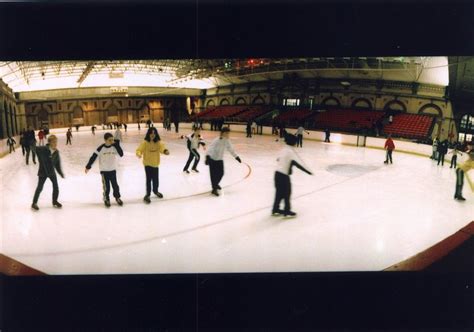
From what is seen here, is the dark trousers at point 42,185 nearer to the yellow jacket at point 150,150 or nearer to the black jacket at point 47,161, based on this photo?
the black jacket at point 47,161

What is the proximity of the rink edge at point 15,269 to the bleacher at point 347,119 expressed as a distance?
49.7 ft

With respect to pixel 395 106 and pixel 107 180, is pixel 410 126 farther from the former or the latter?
pixel 107 180

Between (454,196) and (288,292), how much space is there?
505cm

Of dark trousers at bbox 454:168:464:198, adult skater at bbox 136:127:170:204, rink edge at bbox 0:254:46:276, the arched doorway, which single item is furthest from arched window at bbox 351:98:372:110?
rink edge at bbox 0:254:46:276

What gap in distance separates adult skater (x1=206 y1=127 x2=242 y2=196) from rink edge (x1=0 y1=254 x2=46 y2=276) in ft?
11.0

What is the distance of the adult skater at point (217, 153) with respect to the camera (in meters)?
6.07

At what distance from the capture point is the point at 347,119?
1728 cm

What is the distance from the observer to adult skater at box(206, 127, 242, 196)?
6.07 m

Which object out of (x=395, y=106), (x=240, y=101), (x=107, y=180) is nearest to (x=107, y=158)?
(x=107, y=180)

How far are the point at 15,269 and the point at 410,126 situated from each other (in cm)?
1607

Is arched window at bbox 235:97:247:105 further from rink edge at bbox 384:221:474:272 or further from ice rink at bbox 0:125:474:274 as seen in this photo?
rink edge at bbox 384:221:474:272

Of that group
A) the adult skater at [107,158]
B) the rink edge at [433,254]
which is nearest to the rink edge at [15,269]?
the adult skater at [107,158]

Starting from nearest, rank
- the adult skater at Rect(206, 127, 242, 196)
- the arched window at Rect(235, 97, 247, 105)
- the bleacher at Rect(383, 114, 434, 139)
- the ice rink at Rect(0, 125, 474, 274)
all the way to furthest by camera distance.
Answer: the ice rink at Rect(0, 125, 474, 274)
the adult skater at Rect(206, 127, 242, 196)
the bleacher at Rect(383, 114, 434, 139)
the arched window at Rect(235, 97, 247, 105)
